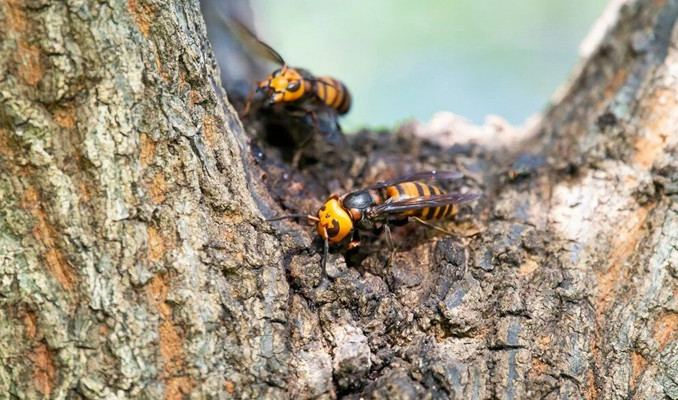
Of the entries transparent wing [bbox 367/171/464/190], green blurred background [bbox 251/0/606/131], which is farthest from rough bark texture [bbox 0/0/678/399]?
green blurred background [bbox 251/0/606/131]

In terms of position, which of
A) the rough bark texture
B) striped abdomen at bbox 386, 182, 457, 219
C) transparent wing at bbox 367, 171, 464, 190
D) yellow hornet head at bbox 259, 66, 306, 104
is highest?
yellow hornet head at bbox 259, 66, 306, 104

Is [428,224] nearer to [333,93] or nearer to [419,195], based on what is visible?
[419,195]

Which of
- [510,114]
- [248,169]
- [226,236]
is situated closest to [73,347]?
[226,236]

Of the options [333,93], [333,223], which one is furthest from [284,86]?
[333,223]

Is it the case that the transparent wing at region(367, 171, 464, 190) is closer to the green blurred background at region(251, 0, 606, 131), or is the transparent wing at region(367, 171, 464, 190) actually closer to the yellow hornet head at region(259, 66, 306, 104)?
the yellow hornet head at region(259, 66, 306, 104)

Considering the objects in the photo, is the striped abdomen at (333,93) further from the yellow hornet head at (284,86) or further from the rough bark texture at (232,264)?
the rough bark texture at (232,264)
